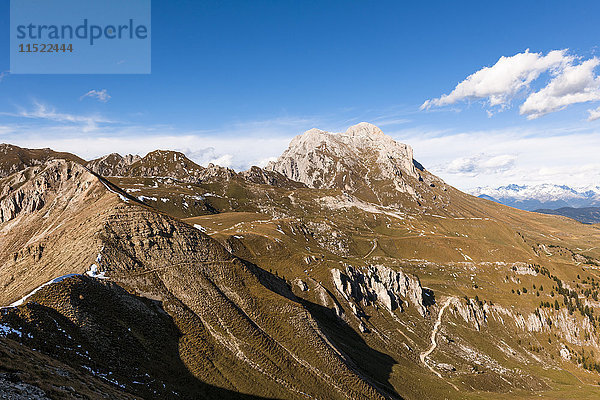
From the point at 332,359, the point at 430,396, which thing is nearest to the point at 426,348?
the point at 430,396

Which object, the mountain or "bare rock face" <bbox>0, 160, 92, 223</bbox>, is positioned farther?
"bare rock face" <bbox>0, 160, 92, 223</bbox>

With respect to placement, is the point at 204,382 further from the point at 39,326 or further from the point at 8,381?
the point at 8,381

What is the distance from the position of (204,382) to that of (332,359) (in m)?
43.3

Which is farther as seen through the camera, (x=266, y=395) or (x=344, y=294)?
(x=344, y=294)

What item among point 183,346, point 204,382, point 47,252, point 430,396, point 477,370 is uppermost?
point 47,252

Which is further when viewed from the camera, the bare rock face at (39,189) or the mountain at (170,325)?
the bare rock face at (39,189)

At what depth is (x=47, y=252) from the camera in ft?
345

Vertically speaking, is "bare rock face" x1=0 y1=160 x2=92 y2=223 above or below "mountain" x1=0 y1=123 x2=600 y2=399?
above

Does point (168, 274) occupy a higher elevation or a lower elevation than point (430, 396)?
higher

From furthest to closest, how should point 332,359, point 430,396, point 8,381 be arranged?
point 430,396 < point 332,359 < point 8,381

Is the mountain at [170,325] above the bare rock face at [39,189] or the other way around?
the other way around

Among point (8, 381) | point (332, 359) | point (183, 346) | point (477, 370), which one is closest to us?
point (8, 381)

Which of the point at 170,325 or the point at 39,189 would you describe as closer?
the point at 170,325

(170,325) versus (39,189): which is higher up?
(39,189)
